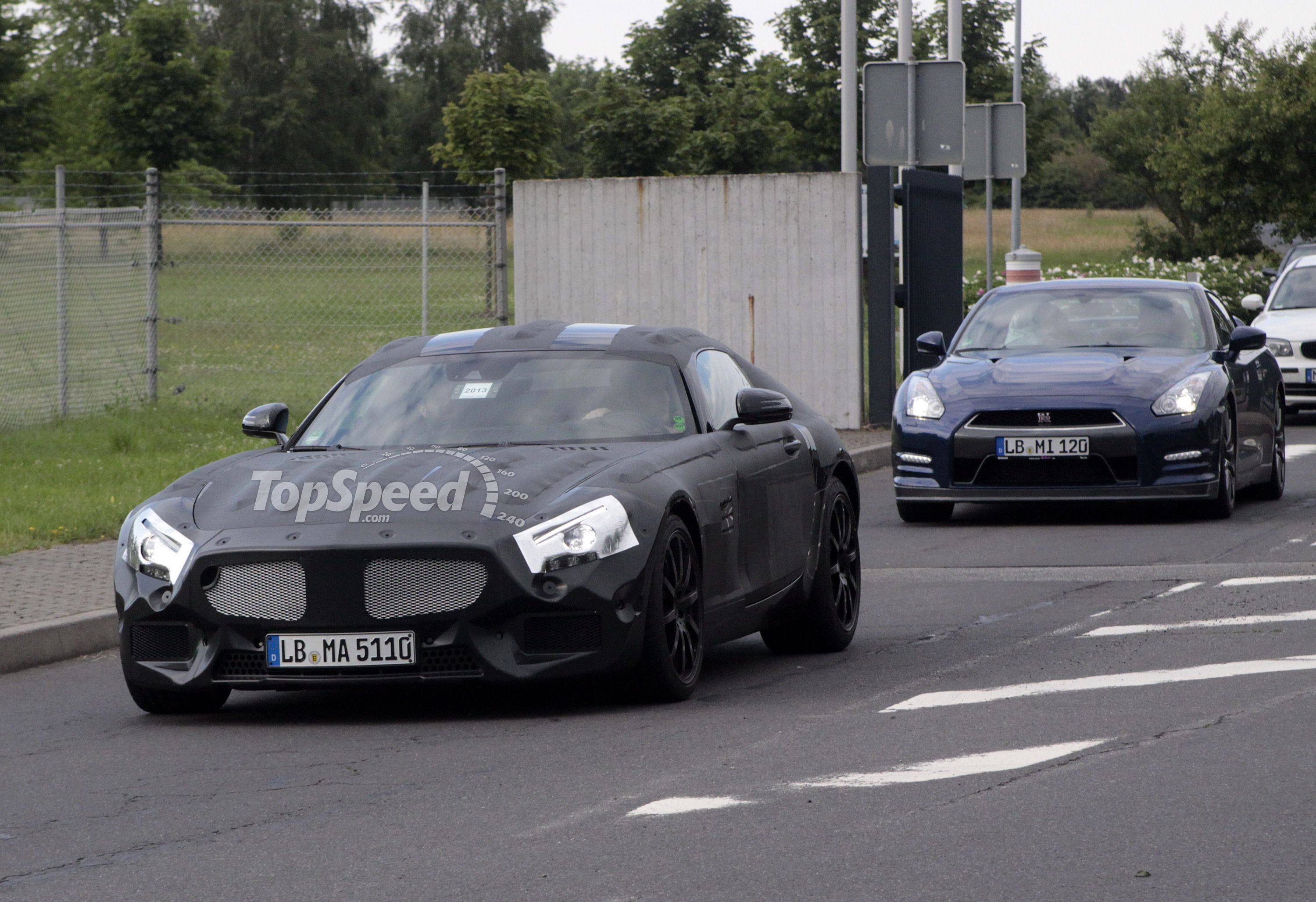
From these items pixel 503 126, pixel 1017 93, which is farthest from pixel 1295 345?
pixel 503 126

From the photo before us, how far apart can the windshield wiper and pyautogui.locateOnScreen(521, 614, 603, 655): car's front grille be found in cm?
118

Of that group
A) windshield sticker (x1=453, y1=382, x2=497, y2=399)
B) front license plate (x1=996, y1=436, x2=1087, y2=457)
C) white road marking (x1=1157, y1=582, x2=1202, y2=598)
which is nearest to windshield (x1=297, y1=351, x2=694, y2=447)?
windshield sticker (x1=453, y1=382, x2=497, y2=399)

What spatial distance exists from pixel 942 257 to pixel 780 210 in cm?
193

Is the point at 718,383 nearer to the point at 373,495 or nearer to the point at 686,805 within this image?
the point at 373,495

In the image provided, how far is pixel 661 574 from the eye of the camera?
21.7ft

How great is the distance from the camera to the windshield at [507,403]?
730 cm

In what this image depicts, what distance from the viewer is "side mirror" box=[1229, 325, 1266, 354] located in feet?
41.8

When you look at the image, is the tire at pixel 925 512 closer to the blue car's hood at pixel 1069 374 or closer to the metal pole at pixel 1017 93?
the blue car's hood at pixel 1069 374

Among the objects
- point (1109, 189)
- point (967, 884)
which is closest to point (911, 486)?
point (967, 884)

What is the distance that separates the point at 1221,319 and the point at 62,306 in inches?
392

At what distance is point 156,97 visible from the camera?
62.7 metres

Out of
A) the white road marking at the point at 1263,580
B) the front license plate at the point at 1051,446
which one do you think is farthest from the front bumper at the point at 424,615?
the front license plate at the point at 1051,446

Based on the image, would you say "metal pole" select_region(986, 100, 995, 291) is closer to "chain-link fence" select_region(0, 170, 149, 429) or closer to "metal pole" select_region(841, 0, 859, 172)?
"metal pole" select_region(841, 0, 859, 172)

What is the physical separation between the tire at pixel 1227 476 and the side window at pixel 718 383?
4.86 meters
